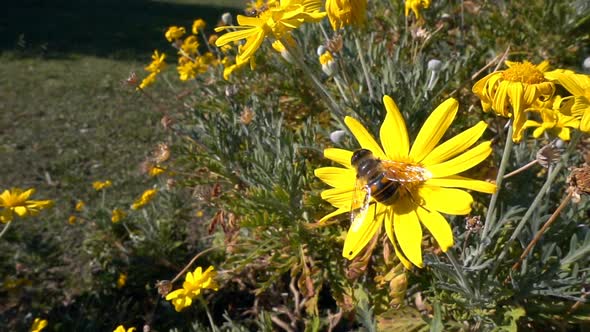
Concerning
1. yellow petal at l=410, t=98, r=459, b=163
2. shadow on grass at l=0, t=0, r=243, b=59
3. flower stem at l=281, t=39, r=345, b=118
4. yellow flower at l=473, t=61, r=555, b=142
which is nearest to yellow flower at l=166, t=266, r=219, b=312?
flower stem at l=281, t=39, r=345, b=118

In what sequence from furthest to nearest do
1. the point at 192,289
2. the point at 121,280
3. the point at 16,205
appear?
the point at 121,280 < the point at 16,205 < the point at 192,289

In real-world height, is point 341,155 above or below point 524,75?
below

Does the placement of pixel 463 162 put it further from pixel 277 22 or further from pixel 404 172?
pixel 277 22

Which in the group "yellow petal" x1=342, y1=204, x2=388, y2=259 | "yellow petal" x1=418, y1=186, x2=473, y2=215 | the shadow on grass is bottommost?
"yellow petal" x1=342, y1=204, x2=388, y2=259

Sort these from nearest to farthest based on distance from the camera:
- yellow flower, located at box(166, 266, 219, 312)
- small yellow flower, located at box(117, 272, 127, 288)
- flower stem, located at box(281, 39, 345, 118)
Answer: flower stem, located at box(281, 39, 345, 118), yellow flower, located at box(166, 266, 219, 312), small yellow flower, located at box(117, 272, 127, 288)

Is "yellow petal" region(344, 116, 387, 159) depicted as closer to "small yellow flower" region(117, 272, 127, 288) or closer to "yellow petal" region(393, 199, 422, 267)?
"yellow petal" region(393, 199, 422, 267)

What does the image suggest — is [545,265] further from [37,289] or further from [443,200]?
[37,289]

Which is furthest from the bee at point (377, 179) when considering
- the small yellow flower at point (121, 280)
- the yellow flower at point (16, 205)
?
the small yellow flower at point (121, 280)

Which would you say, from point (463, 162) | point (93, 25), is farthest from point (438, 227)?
point (93, 25)
